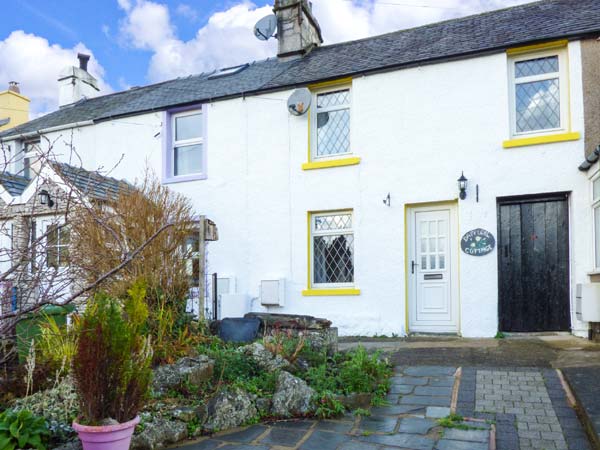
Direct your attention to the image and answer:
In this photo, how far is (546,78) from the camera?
8242mm

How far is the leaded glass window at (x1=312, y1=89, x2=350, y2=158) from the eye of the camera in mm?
9706

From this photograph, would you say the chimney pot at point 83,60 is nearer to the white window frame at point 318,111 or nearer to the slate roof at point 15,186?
the slate roof at point 15,186

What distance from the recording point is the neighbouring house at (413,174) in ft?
26.1

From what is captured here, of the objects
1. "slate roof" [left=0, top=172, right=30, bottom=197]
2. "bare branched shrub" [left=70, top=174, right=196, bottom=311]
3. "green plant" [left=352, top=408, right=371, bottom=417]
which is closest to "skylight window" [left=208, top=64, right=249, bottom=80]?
"bare branched shrub" [left=70, top=174, right=196, bottom=311]

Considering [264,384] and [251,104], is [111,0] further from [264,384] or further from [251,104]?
[264,384]

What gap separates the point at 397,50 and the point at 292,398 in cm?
754

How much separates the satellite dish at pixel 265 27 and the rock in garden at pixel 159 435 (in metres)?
9.74

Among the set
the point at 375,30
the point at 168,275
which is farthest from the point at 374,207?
the point at 375,30

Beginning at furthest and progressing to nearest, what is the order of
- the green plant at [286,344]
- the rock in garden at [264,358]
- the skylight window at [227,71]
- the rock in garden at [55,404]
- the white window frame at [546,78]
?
the skylight window at [227,71]
the white window frame at [546,78]
the green plant at [286,344]
the rock in garden at [264,358]
the rock in garden at [55,404]

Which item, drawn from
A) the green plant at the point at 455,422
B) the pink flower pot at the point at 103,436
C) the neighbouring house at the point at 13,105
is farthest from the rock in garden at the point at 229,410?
the neighbouring house at the point at 13,105

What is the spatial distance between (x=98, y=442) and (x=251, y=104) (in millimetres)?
8173

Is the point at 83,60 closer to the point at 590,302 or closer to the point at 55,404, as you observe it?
the point at 55,404

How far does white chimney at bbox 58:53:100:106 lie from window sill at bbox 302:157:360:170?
32.0ft

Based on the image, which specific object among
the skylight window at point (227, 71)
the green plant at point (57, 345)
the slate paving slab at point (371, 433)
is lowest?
the slate paving slab at point (371, 433)
